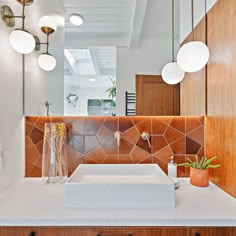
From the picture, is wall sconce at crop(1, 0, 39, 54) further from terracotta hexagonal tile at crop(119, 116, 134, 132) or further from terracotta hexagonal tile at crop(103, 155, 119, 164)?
terracotta hexagonal tile at crop(103, 155, 119, 164)

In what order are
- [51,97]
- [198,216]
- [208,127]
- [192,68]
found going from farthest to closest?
1. [51,97]
2. [208,127]
3. [192,68]
4. [198,216]

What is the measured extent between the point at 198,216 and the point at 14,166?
41.5 inches

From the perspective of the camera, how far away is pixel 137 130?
1.56 metres

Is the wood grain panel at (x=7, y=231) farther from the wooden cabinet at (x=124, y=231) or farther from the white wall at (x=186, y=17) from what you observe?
the white wall at (x=186, y=17)

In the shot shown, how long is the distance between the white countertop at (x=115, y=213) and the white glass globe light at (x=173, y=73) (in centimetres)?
77

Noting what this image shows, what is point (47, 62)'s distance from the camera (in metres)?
1.56

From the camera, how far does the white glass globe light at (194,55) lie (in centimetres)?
132

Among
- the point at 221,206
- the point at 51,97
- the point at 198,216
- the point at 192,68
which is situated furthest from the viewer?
the point at 51,97

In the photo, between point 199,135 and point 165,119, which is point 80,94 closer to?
point 165,119

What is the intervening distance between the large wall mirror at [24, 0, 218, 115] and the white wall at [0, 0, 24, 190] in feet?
0.37

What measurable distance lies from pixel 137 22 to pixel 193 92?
2.04ft

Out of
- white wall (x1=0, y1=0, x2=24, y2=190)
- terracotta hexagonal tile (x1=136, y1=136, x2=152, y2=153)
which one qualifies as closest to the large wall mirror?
white wall (x1=0, y1=0, x2=24, y2=190)

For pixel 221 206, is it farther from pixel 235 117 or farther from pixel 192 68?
pixel 192 68

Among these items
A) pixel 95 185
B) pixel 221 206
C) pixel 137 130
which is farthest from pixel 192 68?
pixel 95 185
